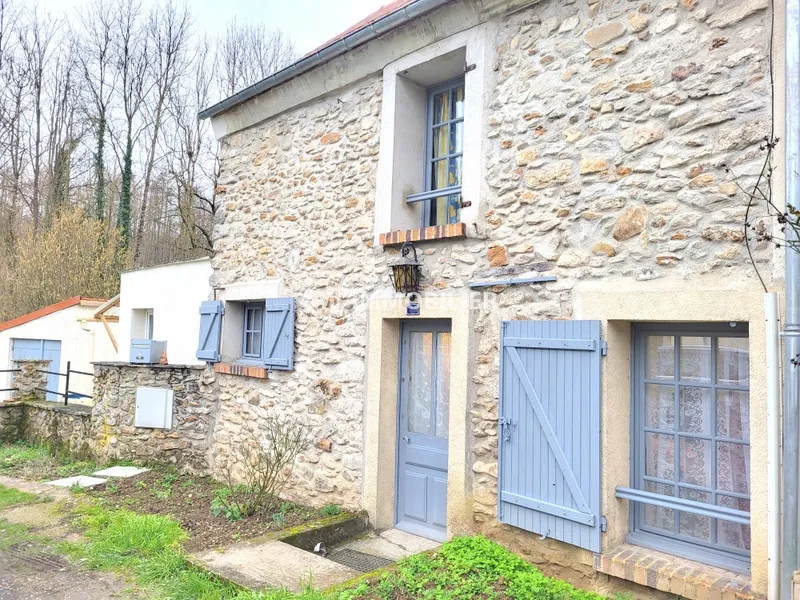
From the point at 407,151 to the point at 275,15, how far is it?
1702 cm

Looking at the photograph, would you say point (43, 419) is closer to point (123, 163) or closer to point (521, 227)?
point (521, 227)

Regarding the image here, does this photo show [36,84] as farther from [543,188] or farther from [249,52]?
[543,188]

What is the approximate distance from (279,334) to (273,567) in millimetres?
2611

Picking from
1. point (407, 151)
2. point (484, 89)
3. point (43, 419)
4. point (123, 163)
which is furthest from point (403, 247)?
point (123, 163)

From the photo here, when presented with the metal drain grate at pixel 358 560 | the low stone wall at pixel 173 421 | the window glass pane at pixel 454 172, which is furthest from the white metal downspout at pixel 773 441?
the low stone wall at pixel 173 421

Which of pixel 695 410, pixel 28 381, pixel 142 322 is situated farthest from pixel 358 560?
pixel 28 381

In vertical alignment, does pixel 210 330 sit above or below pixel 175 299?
below

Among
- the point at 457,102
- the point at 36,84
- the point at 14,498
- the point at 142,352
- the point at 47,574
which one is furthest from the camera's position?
the point at 36,84

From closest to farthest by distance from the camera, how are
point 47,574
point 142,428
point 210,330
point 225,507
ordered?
point 47,574 < point 225,507 < point 210,330 < point 142,428

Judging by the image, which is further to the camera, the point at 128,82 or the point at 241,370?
the point at 128,82

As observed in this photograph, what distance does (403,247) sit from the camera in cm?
511

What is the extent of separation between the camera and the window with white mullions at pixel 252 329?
710 centimetres

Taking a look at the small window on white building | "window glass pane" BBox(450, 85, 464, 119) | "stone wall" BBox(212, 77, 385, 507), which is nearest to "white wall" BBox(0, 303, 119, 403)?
the small window on white building

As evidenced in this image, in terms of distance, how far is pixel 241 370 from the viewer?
21.9 feet
